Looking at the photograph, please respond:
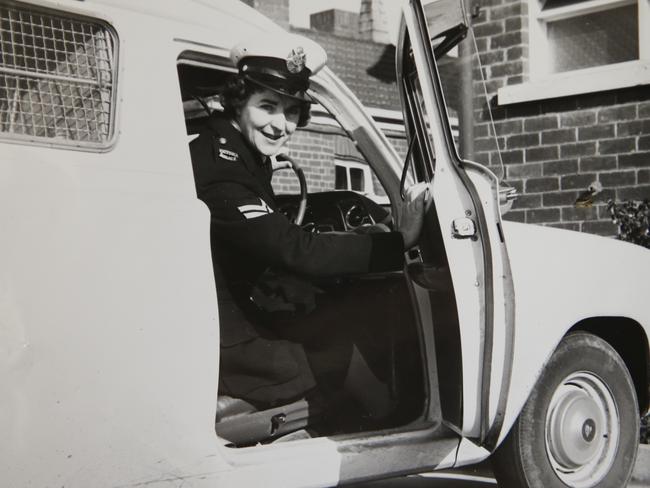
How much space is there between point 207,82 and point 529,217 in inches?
185

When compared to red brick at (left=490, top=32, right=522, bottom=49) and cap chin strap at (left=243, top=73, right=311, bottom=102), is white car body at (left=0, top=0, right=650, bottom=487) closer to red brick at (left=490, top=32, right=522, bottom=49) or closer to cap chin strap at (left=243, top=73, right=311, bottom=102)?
cap chin strap at (left=243, top=73, right=311, bottom=102)

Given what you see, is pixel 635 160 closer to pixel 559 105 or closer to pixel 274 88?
pixel 559 105

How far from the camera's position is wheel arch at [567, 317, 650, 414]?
447 cm

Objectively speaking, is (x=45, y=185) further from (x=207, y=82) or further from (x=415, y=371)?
(x=415, y=371)

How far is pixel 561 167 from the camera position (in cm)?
803

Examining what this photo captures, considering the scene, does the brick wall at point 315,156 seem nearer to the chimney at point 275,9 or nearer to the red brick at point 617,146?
the chimney at point 275,9

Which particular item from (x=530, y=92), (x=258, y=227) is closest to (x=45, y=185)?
(x=258, y=227)

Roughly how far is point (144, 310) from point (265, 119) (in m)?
0.98

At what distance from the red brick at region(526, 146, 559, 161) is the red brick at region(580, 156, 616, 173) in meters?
0.24

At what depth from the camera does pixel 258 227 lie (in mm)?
3457

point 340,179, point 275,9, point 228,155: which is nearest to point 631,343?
point 228,155

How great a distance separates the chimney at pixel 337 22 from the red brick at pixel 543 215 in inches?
692

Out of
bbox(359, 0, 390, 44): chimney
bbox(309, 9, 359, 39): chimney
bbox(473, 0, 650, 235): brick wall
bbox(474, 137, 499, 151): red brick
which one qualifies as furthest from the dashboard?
bbox(309, 9, 359, 39): chimney

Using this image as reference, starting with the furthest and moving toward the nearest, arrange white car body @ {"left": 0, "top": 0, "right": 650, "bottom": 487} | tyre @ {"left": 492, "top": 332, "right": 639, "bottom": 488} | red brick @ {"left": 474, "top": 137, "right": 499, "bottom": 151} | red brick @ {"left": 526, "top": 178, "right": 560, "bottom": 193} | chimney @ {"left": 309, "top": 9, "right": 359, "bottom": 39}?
chimney @ {"left": 309, "top": 9, "right": 359, "bottom": 39} → red brick @ {"left": 526, "top": 178, "right": 560, "bottom": 193} → red brick @ {"left": 474, "top": 137, "right": 499, "bottom": 151} → tyre @ {"left": 492, "top": 332, "right": 639, "bottom": 488} → white car body @ {"left": 0, "top": 0, "right": 650, "bottom": 487}
